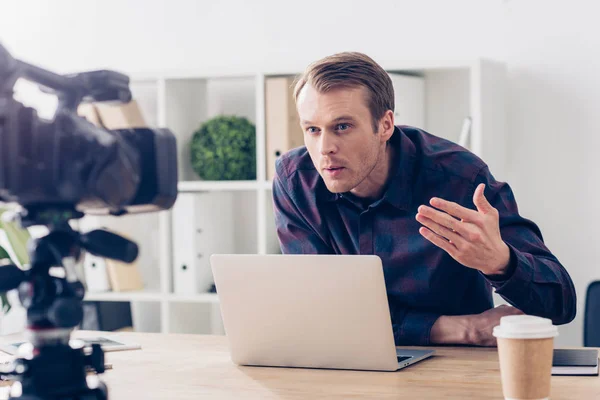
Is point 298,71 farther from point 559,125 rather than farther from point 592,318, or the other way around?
point 592,318

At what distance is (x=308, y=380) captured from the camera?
4.96 ft

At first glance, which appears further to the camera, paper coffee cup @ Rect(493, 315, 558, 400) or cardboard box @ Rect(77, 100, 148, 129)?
cardboard box @ Rect(77, 100, 148, 129)

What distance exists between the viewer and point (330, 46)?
3363 millimetres

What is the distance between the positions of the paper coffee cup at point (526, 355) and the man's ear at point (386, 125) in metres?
0.95

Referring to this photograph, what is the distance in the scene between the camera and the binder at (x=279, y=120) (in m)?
3.14

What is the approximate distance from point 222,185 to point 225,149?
0.14 m

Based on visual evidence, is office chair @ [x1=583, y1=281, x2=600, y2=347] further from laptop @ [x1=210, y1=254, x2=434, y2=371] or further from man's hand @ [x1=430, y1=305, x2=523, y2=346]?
laptop @ [x1=210, y1=254, x2=434, y2=371]

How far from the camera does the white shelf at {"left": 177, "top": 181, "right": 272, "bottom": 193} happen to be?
10.5 ft

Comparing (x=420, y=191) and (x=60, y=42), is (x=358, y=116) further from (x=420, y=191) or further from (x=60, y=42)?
(x=60, y=42)

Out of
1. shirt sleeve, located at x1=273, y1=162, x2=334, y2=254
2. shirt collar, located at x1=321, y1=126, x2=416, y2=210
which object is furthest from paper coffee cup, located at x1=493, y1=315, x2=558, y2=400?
shirt sleeve, located at x1=273, y1=162, x2=334, y2=254

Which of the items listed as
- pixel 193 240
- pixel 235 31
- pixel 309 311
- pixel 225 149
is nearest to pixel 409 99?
pixel 225 149

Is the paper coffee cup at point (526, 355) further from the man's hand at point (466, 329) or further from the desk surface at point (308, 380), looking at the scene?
the man's hand at point (466, 329)

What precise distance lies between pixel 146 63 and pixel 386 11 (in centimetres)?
105

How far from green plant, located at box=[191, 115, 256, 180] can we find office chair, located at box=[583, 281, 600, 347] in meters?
1.32
